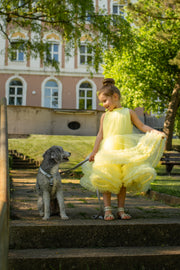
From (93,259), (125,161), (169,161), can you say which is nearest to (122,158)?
(125,161)

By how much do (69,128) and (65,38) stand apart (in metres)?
14.3

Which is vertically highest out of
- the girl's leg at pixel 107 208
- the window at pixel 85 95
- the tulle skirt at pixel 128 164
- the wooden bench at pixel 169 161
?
the window at pixel 85 95

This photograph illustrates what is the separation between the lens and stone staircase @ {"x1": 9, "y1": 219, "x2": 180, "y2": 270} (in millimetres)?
2748

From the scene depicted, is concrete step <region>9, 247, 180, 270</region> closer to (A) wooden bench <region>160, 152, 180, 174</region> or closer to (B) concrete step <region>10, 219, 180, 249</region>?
(B) concrete step <region>10, 219, 180, 249</region>

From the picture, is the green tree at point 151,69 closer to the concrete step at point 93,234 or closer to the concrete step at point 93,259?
the concrete step at point 93,234

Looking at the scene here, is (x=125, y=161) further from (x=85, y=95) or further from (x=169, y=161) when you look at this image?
(x=85, y=95)

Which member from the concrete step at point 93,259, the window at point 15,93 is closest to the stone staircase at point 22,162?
the concrete step at point 93,259

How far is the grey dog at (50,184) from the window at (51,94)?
27.4 m

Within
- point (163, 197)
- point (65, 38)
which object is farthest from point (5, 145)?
point (65, 38)

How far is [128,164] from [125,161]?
6 centimetres

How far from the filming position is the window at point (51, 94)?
30984 millimetres

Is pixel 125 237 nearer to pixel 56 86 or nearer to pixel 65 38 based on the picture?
pixel 65 38

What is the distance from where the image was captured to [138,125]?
3.89m

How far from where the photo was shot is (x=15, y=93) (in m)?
30.7
